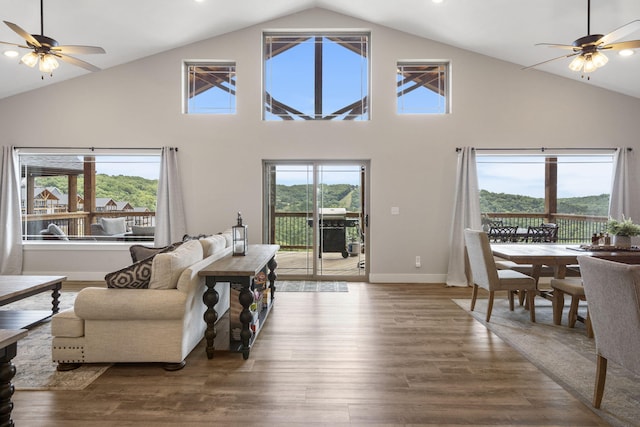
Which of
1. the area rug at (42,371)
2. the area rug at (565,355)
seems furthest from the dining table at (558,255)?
the area rug at (42,371)

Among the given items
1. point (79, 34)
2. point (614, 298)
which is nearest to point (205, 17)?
point (79, 34)

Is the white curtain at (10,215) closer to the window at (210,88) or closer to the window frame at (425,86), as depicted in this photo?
the window at (210,88)

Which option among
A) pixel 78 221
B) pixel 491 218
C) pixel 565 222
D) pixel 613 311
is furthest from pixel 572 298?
pixel 78 221

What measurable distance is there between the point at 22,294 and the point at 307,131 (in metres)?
4.17

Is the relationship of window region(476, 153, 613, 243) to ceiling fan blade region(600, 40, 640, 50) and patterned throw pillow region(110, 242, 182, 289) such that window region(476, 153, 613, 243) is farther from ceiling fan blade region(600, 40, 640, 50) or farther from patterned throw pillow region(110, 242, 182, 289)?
patterned throw pillow region(110, 242, 182, 289)

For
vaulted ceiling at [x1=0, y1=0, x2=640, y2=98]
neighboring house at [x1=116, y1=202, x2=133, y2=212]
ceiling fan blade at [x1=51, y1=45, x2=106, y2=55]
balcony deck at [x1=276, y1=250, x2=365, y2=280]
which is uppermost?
vaulted ceiling at [x1=0, y1=0, x2=640, y2=98]

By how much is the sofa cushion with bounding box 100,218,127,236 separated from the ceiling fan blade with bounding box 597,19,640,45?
6.83 m

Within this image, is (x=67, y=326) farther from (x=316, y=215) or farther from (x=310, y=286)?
(x=316, y=215)

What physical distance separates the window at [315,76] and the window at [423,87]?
0.60 m

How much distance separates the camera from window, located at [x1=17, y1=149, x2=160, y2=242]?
241 inches

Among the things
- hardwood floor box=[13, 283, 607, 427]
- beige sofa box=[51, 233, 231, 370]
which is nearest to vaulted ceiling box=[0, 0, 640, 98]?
beige sofa box=[51, 233, 231, 370]

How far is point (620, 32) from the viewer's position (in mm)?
3123

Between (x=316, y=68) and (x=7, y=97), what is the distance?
502 centimetres

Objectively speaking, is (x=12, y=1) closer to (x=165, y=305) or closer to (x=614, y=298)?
(x=165, y=305)
